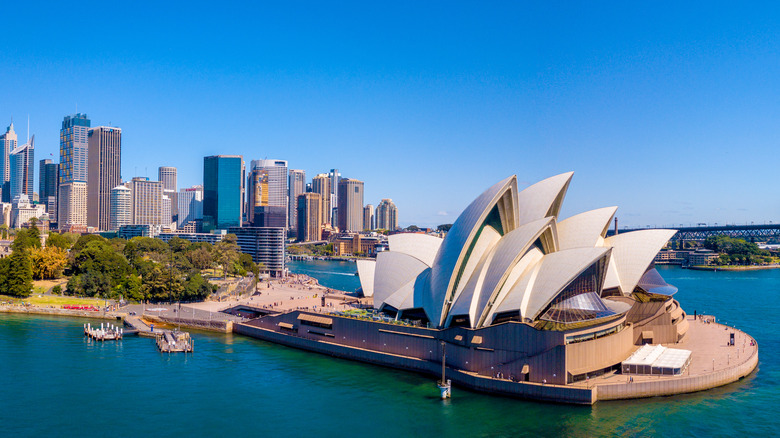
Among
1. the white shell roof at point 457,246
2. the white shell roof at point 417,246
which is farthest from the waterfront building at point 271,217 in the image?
the white shell roof at point 457,246

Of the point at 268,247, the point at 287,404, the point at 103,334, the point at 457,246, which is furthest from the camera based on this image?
the point at 268,247

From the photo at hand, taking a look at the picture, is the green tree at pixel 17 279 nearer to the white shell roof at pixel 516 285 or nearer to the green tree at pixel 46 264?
the green tree at pixel 46 264

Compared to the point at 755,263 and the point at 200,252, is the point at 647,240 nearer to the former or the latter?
the point at 200,252

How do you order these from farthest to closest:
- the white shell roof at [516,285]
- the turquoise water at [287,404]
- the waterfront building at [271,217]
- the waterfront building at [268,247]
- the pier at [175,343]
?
the waterfront building at [271,217]
the waterfront building at [268,247]
the pier at [175,343]
the white shell roof at [516,285]
the turquoise water at [287,404]

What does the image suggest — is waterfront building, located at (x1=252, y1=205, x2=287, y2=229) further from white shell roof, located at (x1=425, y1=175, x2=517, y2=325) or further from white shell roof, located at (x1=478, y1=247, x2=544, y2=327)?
white shell roof, located at (x1=478, y1=247, x2=544, y2=327)

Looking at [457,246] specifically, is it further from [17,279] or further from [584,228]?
[17,279]

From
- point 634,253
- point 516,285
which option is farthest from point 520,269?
point 634,253

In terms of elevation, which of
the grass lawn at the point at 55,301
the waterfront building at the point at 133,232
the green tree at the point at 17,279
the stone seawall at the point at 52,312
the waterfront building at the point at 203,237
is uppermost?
the waterfront building at the point at 133,232
